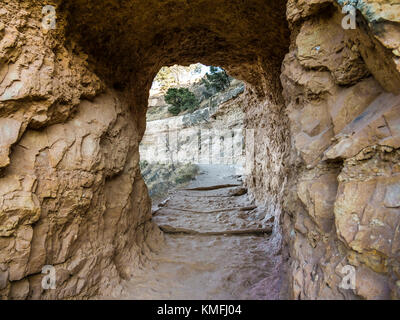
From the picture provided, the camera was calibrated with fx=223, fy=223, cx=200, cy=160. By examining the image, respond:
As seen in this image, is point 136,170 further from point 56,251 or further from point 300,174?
point 300,174

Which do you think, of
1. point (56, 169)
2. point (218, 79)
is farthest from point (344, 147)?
point (218, 79)

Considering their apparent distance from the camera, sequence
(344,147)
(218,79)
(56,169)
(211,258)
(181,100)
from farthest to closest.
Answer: (181,100) → (218,79) → (211,258) → (56,169) → (344,147)

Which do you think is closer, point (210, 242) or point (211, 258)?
point (211, 258)

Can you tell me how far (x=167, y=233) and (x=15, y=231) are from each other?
371cm

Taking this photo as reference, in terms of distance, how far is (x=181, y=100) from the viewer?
2464cm

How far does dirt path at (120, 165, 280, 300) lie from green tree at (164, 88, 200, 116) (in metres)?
17.2

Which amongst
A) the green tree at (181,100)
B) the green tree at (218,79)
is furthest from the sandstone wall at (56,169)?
the green tree at (181,100)

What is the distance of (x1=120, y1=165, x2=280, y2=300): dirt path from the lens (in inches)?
135

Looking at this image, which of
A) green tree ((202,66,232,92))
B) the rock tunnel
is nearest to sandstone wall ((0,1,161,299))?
the rock tunnel

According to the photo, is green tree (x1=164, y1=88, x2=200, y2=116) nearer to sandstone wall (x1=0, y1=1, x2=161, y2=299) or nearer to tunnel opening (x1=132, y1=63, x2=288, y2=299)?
tunnel opening (x1=132, y1=63, x2=288, y2=299)

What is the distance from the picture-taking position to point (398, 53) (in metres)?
1.60

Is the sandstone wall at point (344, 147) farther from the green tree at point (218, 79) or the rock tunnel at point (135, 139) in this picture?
the green tree at point (218, 79)

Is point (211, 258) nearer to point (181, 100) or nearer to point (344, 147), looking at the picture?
point (344, 147)

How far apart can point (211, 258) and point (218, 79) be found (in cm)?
1967
